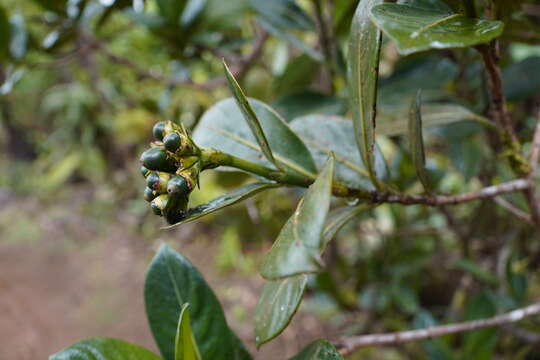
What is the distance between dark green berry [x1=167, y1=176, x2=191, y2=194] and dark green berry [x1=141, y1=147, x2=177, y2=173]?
0.6 inches

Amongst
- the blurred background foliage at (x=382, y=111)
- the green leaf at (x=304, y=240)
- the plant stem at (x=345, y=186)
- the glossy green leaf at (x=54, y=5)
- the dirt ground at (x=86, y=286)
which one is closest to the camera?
the green leaf at (x=304, y=240)

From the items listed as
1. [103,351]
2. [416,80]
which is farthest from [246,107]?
[416,80]

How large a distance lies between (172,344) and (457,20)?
43 cm

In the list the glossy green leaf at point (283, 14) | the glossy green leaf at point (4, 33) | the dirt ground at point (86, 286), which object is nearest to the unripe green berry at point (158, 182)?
the glossy green leaf at point (283, 14)

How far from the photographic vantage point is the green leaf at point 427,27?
0.28 meters

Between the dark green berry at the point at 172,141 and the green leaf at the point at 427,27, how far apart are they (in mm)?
166

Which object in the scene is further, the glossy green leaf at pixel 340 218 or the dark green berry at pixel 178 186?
the glossy green leaf at pixel 340 218

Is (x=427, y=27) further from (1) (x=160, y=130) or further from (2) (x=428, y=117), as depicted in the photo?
(2) (x=428, y=117)

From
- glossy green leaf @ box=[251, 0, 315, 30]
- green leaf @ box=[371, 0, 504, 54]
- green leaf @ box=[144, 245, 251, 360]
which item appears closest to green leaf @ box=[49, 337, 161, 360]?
green leaf @ box=[144, 245, 251, 360]

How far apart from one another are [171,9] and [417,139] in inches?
27.4

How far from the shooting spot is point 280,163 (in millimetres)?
460

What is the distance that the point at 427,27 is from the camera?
0.30 m

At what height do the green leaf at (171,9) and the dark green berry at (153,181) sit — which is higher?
the green leaf at (171,9)

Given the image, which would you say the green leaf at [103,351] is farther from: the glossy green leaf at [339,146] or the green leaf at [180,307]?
the glossy green leaf at [339,146]
